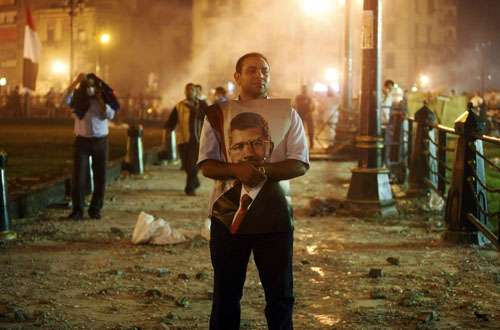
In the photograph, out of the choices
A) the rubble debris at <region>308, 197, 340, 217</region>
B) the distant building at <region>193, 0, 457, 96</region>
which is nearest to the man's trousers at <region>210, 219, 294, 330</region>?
the rubble debris at <region>308, 197, 340, 217</region>

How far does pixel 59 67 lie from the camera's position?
82.4 m

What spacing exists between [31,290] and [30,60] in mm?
13177

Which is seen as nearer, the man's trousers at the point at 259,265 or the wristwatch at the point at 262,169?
the wristwatch at the point at 262,169

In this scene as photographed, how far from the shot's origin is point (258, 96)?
387cm

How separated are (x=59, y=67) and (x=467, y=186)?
258ft

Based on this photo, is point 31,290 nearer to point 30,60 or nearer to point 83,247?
point 83,247

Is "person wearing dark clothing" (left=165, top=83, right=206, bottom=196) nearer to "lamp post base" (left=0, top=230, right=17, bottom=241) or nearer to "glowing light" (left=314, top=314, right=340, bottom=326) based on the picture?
"lamp post base" (left=0, top=230, right=17, bottom=241)

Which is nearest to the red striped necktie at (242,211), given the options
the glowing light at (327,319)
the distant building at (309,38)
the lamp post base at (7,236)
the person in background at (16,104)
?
the glowing light at (327,319)

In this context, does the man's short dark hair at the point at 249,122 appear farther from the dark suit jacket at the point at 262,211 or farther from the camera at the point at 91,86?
the camera at the point at 91,86

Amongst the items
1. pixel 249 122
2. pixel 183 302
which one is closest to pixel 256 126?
pixel 249 122

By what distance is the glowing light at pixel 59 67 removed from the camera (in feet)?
269

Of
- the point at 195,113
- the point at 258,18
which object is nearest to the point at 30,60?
the point at 195,113

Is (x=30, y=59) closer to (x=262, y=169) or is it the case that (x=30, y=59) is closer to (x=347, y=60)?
(x=347, y=60)

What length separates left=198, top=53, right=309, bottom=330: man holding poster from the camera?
3734 millimetres
